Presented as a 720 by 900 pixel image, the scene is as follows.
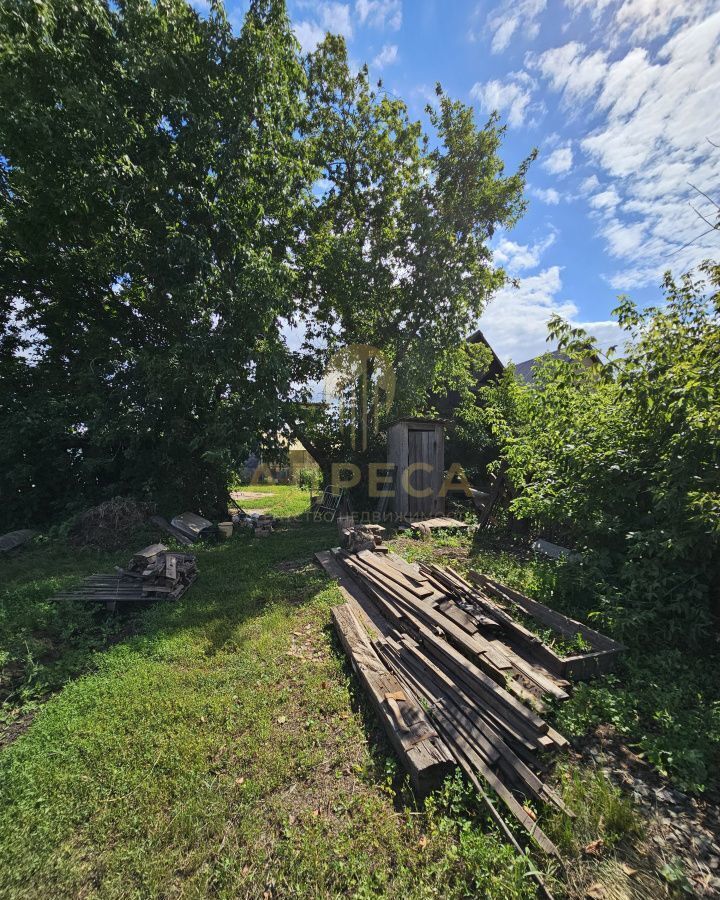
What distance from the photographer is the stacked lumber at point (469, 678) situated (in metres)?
2.67

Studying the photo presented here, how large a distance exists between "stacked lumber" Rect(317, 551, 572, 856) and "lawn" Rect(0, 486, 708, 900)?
0.20 meters

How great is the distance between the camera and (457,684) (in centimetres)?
351

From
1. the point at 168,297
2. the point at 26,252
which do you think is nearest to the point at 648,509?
the point at 168,297

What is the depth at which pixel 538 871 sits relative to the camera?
83.5 inches

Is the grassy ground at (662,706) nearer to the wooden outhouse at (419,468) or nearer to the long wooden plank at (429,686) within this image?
the long wooden plank at (429,686)

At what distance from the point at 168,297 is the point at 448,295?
9834 mm

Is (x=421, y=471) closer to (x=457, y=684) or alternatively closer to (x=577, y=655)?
(x=577, y=655)

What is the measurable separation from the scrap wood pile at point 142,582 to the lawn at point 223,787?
2.19 feet

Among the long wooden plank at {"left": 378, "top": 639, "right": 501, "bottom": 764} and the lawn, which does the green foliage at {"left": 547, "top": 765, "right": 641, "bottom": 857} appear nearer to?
the lawn

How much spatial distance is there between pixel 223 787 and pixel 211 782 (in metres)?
0.11

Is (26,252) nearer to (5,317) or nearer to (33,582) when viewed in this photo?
(5,317)

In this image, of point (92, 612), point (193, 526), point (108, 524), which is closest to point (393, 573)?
point (92, 612)

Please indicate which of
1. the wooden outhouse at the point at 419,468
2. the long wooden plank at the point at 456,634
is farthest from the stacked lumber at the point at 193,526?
the long wooden plank at the point at 456,634

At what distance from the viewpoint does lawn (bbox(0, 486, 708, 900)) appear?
2.18m
